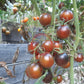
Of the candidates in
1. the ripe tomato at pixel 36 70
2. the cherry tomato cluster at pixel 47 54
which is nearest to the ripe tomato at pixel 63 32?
the cherry tomato cluster at pixel 47 54

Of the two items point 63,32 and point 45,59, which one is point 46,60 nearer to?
point 45,59

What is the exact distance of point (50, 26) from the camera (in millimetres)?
460

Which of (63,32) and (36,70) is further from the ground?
(63,32)

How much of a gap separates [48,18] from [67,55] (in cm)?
16

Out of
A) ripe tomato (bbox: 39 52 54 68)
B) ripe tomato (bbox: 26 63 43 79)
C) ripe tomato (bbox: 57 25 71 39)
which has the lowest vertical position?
ripe tomato (bbox: 26 63 43 79)

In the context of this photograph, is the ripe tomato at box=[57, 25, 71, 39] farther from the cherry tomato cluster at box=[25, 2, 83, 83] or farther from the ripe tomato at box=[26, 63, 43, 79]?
the ripe tomato at box=[26, 63, 43, 79]

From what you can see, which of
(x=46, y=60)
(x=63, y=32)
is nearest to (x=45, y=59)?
(x=46, y=60)

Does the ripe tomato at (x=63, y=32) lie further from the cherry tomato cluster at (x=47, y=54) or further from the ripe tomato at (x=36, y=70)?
the ripe tomato at (x=36, y=70)

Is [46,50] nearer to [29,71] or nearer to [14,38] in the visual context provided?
[29,71]

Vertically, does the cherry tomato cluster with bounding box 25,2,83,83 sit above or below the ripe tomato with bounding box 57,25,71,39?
below

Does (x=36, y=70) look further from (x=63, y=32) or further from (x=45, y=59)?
(x=63, y=32)

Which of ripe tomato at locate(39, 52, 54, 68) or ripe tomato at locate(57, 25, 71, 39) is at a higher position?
ripe tomato at locate(57, 25, 71, 39)

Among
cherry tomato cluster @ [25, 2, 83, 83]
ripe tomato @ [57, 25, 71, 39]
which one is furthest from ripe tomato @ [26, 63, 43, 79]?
ripe tomato @ [57, 25, 71, 39]

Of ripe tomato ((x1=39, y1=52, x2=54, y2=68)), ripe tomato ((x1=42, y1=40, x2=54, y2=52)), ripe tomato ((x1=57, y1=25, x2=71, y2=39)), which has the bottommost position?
ripe tomato ((x1=39, y1=52, x2=54, y2=68))
